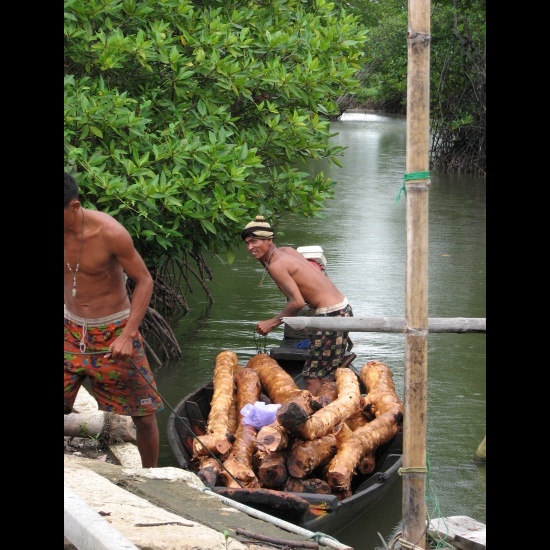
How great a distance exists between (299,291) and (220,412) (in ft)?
5.67

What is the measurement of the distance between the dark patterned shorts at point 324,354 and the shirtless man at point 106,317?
2.30 metres

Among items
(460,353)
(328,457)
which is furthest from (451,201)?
(328,457)

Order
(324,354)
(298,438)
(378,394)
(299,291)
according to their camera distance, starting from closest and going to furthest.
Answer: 1. (298,438)
2. (378,394)
3. (324,354)
4. (299,291)

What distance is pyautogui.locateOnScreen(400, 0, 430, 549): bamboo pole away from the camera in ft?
15.3

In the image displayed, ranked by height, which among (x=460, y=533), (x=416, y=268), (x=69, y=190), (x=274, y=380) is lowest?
(x=460, y=533)

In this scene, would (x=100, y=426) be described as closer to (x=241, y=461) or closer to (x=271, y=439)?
(x=241, y=461)

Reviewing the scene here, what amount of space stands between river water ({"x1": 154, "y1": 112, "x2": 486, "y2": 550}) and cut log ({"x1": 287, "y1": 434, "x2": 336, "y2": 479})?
1.89 ft

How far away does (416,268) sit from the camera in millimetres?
4762

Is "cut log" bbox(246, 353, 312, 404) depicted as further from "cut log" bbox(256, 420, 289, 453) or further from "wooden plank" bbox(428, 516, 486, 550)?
"wooden plank" bbox(428, 516, 486, 550)

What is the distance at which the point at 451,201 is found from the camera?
73.7ft

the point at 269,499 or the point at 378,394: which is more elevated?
the point at 378,394

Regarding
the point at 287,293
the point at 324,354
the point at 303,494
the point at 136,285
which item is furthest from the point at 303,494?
the point at 287,293

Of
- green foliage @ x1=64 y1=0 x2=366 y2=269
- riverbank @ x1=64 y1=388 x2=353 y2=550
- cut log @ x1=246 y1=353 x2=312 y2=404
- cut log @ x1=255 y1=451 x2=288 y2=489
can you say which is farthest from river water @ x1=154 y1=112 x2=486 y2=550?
green foliage @ x1=64 y1=0 x2=366 y2=269

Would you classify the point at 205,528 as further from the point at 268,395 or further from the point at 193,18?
the point at 193,18
